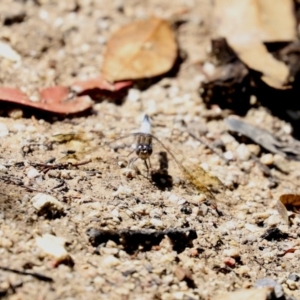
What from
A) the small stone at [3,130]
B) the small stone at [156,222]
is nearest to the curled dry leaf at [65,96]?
the small stone at [3,130]

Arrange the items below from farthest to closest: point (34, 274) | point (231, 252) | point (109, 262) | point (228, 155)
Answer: point (228, 155) < point (231, 252) < point (109, 262) < point (34, 274)

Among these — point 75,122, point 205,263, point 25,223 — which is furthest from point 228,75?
point 25,223

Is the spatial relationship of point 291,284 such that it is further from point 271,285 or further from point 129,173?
point 129,173

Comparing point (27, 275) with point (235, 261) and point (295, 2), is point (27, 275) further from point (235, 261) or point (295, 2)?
point (295, 2)

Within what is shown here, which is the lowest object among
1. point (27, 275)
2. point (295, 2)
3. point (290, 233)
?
point (290, 233)

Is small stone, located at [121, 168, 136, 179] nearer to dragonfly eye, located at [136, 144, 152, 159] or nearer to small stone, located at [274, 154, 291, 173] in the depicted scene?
dragonfly eye, located at [136, 144, 152, 159]

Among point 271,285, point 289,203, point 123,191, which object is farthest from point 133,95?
point 271,285
